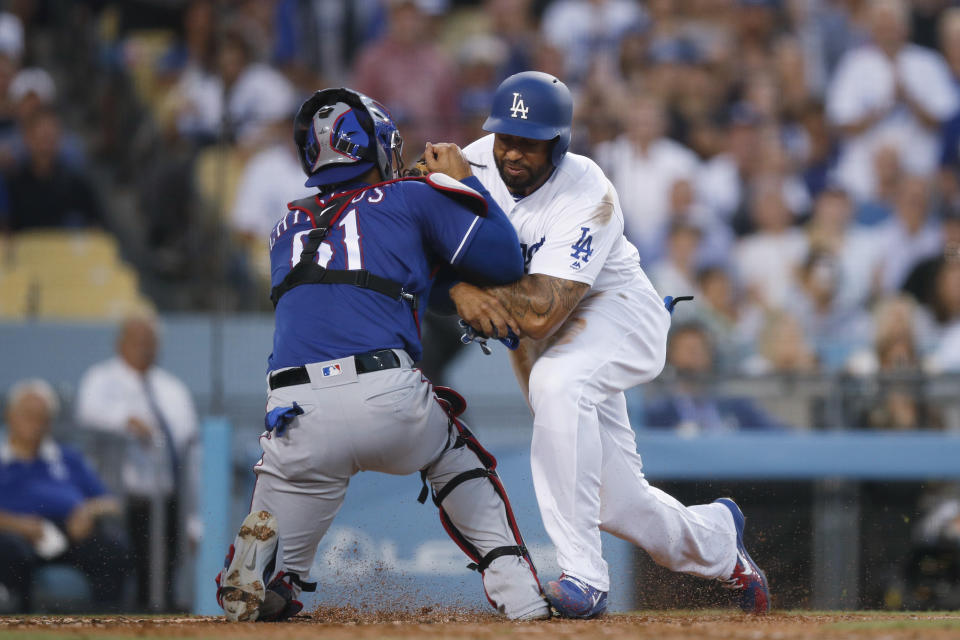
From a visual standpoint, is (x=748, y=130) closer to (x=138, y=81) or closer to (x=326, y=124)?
(x=138, y=81)

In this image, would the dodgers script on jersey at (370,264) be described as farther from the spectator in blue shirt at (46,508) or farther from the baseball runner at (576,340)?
the spectator in blue shirt at (46,508)

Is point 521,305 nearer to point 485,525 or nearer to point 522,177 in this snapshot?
point 522,177

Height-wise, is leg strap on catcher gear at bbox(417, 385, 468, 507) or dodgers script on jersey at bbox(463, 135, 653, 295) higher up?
dodgers script on jersey at bbox(463, 135, 653, 295)

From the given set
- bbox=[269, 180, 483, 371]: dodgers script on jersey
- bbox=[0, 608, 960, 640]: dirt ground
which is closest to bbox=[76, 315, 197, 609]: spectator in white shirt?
bbox=[0, 608, 960, 640]: dirt ground

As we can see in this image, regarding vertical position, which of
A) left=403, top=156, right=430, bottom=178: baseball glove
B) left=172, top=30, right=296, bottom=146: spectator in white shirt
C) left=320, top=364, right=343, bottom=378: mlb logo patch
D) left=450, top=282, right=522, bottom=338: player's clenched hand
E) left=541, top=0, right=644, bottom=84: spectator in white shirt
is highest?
left=541, top=0, right=644, bottom=84: spectator in white shirt

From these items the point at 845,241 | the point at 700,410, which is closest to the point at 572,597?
the point at 700,410

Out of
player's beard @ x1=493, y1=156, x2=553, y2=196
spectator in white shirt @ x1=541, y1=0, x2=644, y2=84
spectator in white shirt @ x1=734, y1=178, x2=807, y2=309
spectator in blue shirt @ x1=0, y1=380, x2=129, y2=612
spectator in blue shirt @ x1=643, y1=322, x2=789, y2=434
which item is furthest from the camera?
spectator in white shirt @ x1=541, y1=0, x2=644, y2=84

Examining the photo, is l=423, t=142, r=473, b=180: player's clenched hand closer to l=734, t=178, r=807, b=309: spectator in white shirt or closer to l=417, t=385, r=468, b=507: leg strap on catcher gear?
l=417, t=385, r=468, b=507: leg strap on catcher gear
